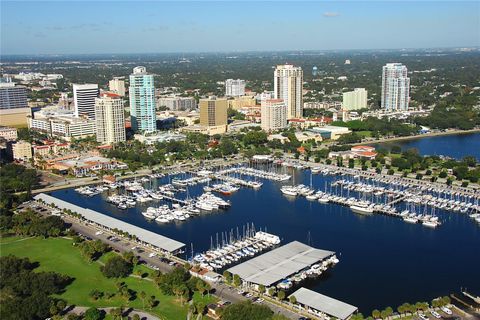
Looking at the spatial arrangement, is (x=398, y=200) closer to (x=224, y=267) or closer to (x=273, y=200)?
(x=273, y=200)

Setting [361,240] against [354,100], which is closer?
[361,240]

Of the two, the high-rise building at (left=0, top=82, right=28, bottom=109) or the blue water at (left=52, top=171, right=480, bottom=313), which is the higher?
the high-rise building at (left=0, top=82, right=28, bottom=109)

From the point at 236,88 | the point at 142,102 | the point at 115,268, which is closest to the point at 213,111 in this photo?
the point at 142,102

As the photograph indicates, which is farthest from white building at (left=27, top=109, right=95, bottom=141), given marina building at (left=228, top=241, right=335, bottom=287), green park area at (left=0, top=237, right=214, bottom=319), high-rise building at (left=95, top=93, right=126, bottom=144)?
marina building at (left=228, top=241, right=335, bottom=287)

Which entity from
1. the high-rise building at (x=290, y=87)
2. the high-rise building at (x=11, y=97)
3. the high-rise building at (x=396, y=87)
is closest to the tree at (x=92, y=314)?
the high-rise building at (x=290, y=87)

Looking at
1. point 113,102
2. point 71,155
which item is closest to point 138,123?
point 113,102

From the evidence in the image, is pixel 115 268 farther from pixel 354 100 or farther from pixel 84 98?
pixel 354 100

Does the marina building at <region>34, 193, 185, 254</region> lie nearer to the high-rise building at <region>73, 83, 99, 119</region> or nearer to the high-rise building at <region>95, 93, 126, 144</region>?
the high-rise building at <region>95, 93, 126, 144</region>
